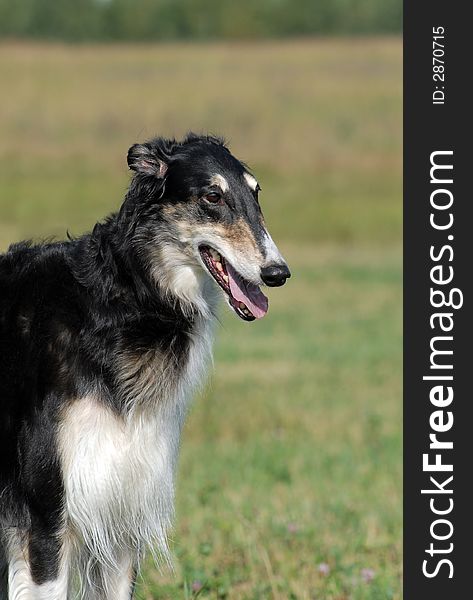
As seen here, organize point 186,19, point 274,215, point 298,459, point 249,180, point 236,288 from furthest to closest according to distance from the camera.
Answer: point 186,19 → point 274,215 → point 298,459 → point 249,180 → point 236,288

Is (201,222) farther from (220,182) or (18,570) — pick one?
(18,570)

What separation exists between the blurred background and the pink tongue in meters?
0.51

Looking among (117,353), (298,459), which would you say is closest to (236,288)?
(117,353)

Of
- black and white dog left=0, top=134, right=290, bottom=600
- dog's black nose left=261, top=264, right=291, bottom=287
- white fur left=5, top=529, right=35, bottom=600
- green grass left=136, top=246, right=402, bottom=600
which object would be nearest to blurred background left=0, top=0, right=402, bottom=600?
green grass left=136, top=246, right=402, bottom=600

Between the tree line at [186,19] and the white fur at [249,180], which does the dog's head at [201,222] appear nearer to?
the white fur at [249,180]

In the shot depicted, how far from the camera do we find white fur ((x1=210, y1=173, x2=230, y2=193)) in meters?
5.02

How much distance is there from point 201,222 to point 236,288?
312 millimetres

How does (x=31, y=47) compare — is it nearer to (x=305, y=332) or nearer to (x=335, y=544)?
(x=305, y=332)

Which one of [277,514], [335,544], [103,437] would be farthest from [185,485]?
[103,437]

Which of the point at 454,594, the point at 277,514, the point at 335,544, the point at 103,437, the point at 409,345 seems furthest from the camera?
the point at 277,514

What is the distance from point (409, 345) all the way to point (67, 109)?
34.0m

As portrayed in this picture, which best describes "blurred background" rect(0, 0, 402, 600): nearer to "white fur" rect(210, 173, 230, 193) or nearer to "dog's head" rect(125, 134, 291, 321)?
"dog's head" rect(125, 134, 291, 321)

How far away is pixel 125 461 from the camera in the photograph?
5.13 m

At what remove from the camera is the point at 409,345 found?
691 cm
